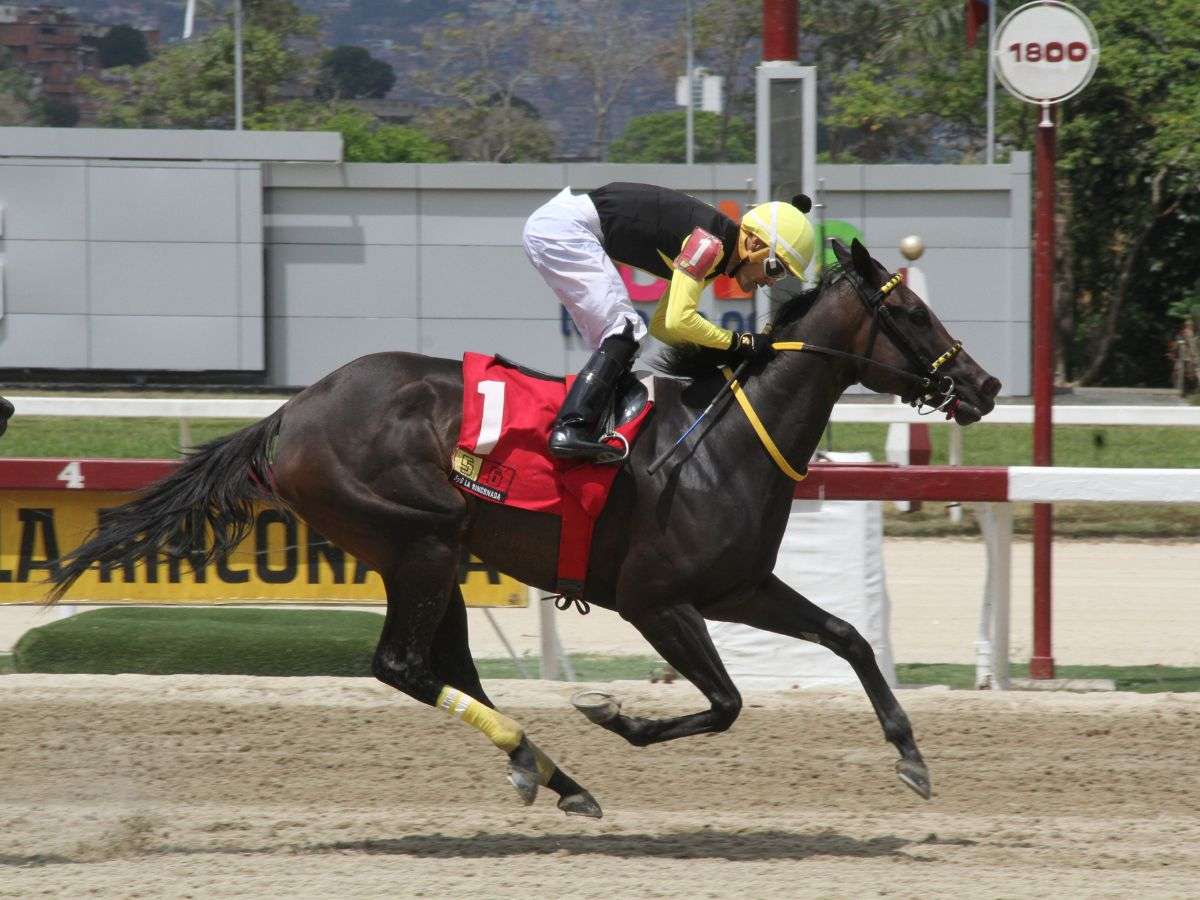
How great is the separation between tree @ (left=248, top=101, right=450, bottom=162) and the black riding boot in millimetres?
19535

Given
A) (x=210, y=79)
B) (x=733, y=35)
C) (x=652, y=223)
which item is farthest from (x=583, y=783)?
(x=210, y=79)

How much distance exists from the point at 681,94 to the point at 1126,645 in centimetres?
1595

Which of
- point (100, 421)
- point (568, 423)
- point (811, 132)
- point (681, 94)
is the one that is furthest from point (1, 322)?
point (568, 423)

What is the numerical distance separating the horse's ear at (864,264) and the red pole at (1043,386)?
202cm

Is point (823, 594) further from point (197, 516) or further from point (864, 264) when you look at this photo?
point (197, 516)

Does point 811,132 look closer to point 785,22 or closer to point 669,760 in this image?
point 785,22

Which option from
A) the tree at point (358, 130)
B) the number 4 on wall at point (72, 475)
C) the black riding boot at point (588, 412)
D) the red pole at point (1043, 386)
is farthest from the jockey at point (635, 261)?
the tree at point (358, 130)

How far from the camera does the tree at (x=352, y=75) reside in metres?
27.1

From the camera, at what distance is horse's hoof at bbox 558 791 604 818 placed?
489 centimetres

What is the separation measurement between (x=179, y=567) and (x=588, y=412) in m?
2.83

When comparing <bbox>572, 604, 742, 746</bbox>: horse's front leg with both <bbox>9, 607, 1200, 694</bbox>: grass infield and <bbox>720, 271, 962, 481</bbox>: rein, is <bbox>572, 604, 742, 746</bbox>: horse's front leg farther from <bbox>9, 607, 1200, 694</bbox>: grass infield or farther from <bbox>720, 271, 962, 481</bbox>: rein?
<bbox>9, 607, 1200, 694</bbox>: grass infield

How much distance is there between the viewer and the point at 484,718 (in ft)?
16.0

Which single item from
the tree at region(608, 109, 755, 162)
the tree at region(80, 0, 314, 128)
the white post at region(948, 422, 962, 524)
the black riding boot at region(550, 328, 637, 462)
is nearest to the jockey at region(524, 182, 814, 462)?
the black riding boot at region(550, 328, 637, 462)

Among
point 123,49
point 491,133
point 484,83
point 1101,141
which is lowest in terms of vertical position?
point 1101,141
